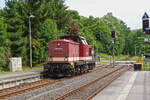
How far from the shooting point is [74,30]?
4725 centimetres

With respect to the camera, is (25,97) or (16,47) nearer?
(25,97)

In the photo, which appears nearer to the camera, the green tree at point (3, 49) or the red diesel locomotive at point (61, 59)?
the red diesel locomotive at point (61, 59)

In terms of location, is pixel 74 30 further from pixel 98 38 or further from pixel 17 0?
pixel 98 38

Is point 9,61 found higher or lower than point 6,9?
lower

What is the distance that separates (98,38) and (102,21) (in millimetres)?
9773

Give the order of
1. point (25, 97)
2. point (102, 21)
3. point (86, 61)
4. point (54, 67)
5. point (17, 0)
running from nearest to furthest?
point (25, 97)
point (54, 67)
point (86, 61)
point (17, 0)
point (102, 21)

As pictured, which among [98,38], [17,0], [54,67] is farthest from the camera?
[98,38]

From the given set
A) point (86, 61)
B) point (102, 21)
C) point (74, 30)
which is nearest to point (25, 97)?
point (86, 61)

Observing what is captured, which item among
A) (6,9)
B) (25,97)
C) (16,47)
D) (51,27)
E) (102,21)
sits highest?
(102,21)

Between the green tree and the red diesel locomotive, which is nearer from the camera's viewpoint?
the red diesel locomotive

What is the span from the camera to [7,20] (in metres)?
30.6

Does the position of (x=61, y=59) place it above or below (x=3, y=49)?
below

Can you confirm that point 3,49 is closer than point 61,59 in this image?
No

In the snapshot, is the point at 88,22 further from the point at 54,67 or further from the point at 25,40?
the point at 54,67
